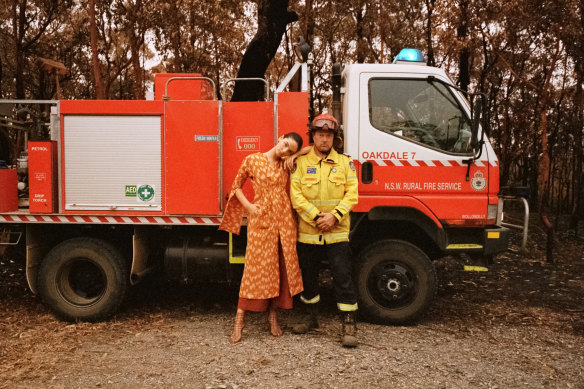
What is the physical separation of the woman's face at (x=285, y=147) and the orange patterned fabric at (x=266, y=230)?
137mm

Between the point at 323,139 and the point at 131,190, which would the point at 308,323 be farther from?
the point at 131,190

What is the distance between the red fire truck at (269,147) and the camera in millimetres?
5070

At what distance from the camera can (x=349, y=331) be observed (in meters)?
4.67

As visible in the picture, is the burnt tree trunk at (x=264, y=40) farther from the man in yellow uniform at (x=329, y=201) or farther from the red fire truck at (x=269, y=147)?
the man in yellow uniform at (x=329, y=201)

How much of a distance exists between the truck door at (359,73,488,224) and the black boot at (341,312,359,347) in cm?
126

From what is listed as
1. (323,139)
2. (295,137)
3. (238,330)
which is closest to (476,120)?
(323,139)

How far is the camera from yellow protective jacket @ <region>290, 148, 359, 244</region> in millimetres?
4633

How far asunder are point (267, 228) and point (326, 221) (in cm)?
59

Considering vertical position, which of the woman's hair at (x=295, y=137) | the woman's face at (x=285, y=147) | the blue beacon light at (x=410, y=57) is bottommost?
the woman's face at (x=285, y=147)

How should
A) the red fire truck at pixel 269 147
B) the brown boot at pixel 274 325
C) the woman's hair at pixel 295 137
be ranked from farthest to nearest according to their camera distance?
the red fire truck at pixel 269 147 → the brown boot at pixel 274 325 → the woman's hair at pixel 295 137

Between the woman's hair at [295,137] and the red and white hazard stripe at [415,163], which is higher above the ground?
the woman's hair at [295,137]

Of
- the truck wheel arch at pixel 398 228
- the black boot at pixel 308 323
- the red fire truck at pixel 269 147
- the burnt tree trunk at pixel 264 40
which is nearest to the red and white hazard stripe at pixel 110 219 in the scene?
the red fire truck at pixel 269 147

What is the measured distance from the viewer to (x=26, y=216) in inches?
202

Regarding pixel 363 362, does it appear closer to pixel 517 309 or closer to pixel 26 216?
pixel 517 309
